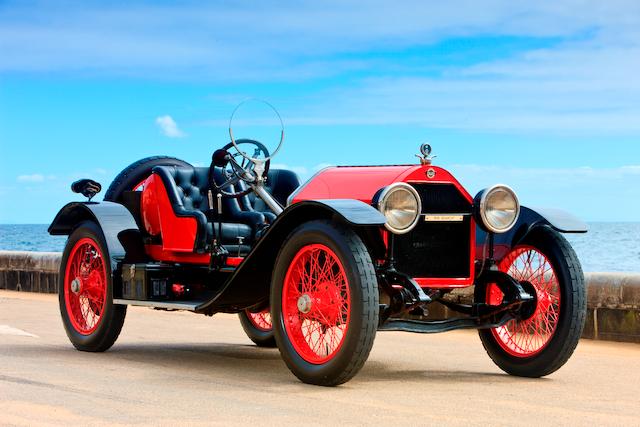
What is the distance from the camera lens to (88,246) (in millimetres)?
10055

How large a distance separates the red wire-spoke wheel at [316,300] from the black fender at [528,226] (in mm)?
Answer: 1253

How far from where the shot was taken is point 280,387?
24.5 ft

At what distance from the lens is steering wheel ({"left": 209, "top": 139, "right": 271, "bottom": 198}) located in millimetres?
9500

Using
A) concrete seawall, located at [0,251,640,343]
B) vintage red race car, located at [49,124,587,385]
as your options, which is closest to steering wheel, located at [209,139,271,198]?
vintage red race car, located at [49,124,587,385]

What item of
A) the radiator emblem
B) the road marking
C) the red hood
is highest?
the red hood

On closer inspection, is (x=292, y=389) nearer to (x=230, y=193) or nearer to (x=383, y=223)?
(x=383, y=223)

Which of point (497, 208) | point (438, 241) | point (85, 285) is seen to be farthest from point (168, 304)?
point (497, 208)

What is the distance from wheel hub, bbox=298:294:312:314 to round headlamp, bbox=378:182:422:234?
26.8 inches

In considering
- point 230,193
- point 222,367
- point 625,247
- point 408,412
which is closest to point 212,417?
point 408,412

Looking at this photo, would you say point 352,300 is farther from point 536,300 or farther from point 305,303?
point 536,300

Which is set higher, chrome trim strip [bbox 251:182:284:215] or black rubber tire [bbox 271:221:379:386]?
chrome trim strip [bbox 251:182:284:215]

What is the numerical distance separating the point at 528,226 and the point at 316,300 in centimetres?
173

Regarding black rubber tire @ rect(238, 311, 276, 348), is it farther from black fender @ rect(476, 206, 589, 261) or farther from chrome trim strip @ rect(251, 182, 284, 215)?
black fender @ rect(476, 206, 589, 261)

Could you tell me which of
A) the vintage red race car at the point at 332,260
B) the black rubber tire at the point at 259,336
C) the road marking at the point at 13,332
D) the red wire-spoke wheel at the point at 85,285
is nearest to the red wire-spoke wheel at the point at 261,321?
the black rubber tire at the point at 259,336
